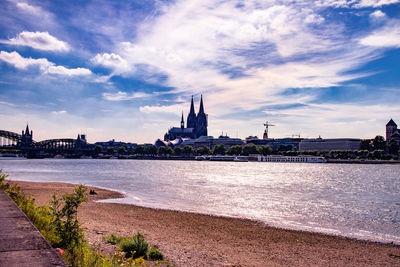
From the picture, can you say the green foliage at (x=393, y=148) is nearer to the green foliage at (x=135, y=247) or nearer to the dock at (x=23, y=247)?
the green foliage at (x=135, y=247)

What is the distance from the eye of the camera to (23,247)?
14.8ft

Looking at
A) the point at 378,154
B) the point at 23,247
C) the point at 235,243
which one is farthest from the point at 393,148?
the point at 23,247

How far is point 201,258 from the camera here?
529 inches

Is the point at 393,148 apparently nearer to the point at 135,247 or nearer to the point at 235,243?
the point at 235,243

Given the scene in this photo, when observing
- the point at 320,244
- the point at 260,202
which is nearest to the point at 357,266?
the point at 320,244

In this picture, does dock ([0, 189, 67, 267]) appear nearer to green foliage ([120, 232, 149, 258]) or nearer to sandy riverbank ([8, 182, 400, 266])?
green foliage ([120, 232, 149, 258])

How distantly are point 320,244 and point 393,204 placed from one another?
20.7 metres

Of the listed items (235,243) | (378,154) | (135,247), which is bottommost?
(235,243)

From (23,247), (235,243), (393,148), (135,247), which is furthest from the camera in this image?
(393,148)

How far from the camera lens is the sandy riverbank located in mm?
14141

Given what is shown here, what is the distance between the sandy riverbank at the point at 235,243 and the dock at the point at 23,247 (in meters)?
7.45

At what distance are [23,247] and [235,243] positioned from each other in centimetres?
1394

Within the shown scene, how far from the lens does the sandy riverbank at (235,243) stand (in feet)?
46.4

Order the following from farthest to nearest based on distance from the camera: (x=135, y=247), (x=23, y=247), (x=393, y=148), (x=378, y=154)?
(x=393, y=148)
(x=378, y=154)
(x=135, y=247)
(x=23, y=247)
